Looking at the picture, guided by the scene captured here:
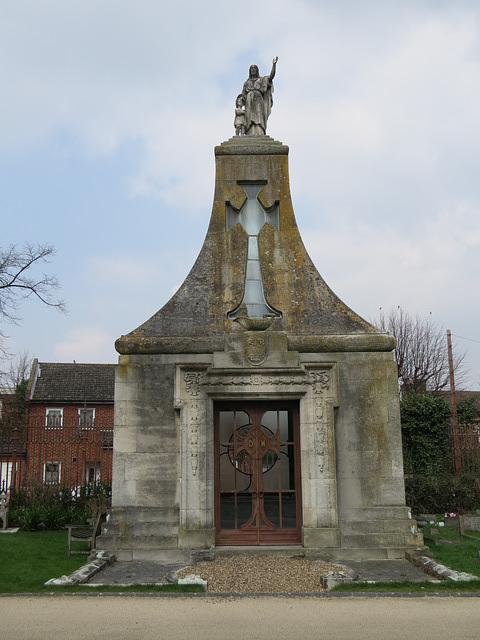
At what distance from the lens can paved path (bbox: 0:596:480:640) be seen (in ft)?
20.3

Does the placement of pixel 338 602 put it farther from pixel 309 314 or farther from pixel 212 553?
pixel 309 314

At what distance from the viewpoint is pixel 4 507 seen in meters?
14.6

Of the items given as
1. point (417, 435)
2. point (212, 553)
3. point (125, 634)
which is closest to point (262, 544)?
point (212, 553)

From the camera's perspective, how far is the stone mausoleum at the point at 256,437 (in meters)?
10.3

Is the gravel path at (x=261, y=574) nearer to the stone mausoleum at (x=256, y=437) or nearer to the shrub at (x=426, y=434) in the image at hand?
the stone mausoleum at (x=256, y=437)

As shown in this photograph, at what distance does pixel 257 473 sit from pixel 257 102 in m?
7.78

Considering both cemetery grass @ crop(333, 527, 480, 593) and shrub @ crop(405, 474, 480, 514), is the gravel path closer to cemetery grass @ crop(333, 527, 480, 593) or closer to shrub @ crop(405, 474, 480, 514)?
cemetery grass @ crop(333, 527, 480, 593)

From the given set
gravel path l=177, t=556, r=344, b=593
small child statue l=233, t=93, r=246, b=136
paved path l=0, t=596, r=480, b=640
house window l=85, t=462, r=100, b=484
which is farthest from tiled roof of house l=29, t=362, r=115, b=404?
paved path l=0, t=596, r=480, b=640

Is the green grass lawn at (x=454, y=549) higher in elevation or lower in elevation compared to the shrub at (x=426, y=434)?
lower

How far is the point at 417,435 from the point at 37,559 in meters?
13.2

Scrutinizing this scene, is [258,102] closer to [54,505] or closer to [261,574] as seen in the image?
[261,574]

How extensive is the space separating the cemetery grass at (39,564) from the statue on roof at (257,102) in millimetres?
9021

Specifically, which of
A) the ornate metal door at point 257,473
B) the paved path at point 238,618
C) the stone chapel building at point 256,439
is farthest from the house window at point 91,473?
the paved path at point 238,618

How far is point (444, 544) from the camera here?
11438 mm
